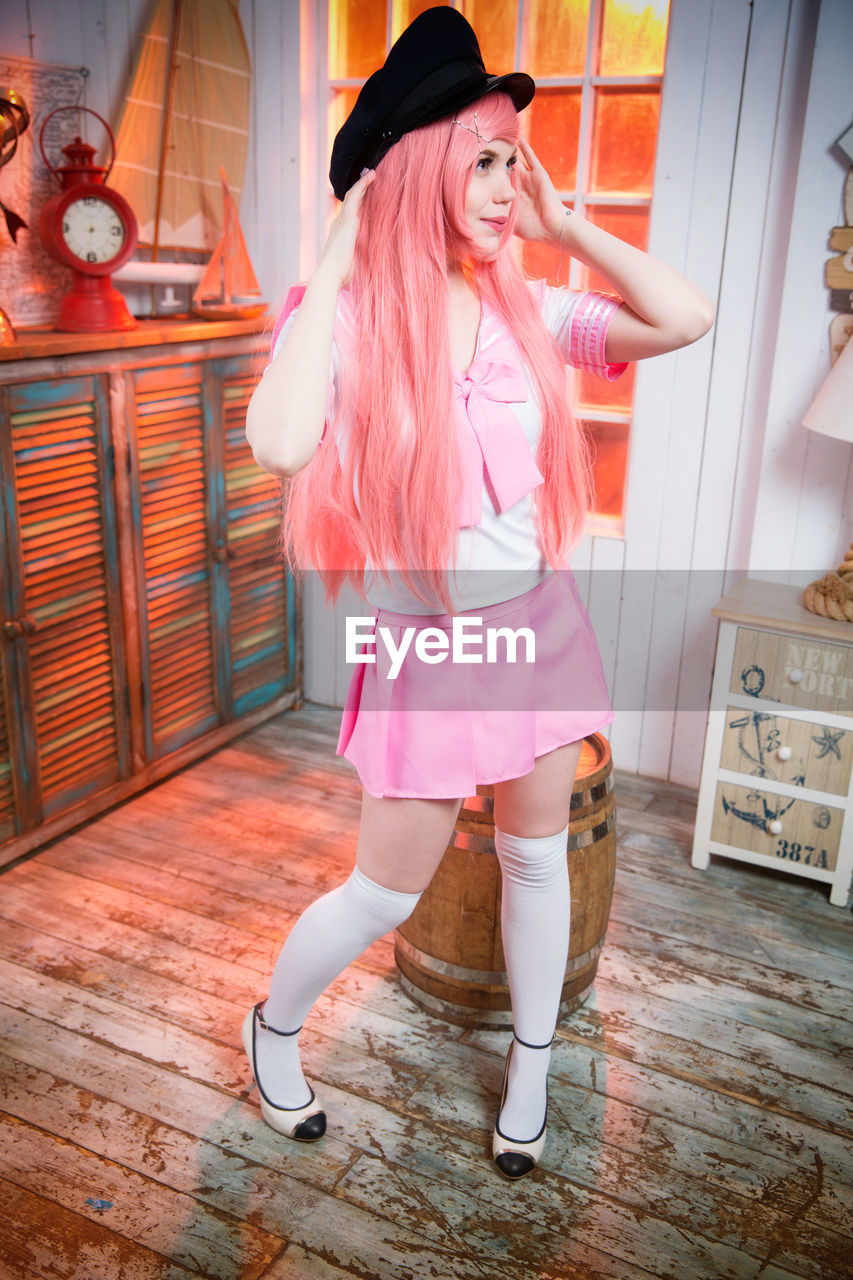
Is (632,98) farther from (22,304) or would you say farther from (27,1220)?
(27,1220)

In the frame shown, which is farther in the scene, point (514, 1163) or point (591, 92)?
point (591, 92)

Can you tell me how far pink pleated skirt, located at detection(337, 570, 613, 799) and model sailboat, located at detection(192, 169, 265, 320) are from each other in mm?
1901

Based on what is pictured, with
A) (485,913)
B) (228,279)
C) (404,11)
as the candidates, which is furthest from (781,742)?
(404,11)

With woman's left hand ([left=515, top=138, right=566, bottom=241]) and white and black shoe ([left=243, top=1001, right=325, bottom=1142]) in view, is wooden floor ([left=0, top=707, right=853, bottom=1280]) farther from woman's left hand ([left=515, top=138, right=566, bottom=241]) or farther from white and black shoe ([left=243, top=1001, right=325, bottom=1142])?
woman's left hand ([left=515, top=138, right=566, bottom=241])

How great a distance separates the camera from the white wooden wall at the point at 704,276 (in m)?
2.65

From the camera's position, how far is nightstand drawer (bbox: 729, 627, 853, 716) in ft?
8.25

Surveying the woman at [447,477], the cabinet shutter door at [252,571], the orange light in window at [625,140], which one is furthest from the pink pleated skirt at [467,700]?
the orange light in window at [625,140]

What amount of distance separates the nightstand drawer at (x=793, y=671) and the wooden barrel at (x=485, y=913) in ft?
2.09

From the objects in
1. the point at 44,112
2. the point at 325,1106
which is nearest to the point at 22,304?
the point at 44,112

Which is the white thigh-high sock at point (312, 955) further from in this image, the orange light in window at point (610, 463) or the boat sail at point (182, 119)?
the boat sail at point (182, 119)

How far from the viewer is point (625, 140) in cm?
293

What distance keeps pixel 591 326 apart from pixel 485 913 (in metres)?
1.07

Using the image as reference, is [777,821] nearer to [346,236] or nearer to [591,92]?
[346,236]

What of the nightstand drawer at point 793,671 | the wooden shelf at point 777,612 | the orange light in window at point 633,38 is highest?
the orange light in window at point 633,38
